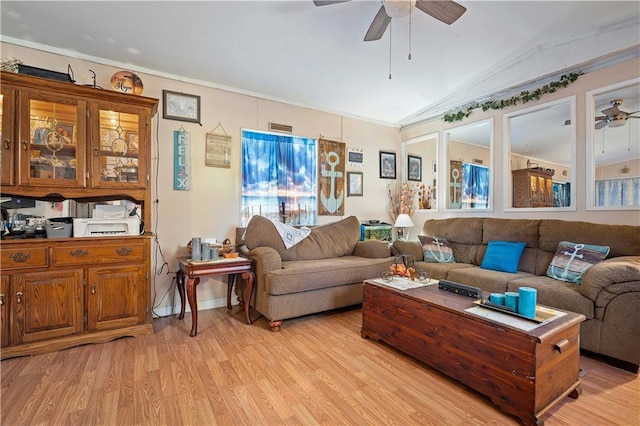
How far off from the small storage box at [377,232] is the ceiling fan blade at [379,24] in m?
2.68

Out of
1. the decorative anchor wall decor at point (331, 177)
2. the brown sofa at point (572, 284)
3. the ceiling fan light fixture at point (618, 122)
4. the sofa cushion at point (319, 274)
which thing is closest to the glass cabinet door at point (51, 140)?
the sofa cushion at point (319, 274)

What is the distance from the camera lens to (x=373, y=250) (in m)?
3.70

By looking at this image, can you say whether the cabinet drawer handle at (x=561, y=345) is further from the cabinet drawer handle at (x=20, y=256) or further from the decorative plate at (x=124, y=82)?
the decorative plate at (x=124, y=82)

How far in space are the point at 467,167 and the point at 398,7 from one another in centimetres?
368

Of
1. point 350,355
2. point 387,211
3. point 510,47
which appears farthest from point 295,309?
point 510,47

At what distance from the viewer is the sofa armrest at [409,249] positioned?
3.79 metres

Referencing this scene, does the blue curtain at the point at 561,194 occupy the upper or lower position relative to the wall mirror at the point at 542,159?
lower

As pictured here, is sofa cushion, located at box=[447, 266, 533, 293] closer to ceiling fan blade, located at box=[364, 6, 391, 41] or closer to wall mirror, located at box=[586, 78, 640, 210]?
wall mirror, located at box=[586, 78, 640, 210]

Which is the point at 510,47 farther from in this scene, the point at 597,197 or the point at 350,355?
the point at 350,355

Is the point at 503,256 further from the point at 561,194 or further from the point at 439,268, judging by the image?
the point at 561,194

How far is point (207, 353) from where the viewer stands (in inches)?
92.0

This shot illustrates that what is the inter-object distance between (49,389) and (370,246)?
3.08m

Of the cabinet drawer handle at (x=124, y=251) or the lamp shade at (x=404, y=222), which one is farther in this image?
the lamp shade at (x=404, y=222)

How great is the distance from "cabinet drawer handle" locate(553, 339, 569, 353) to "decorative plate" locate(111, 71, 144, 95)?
3705 mm
